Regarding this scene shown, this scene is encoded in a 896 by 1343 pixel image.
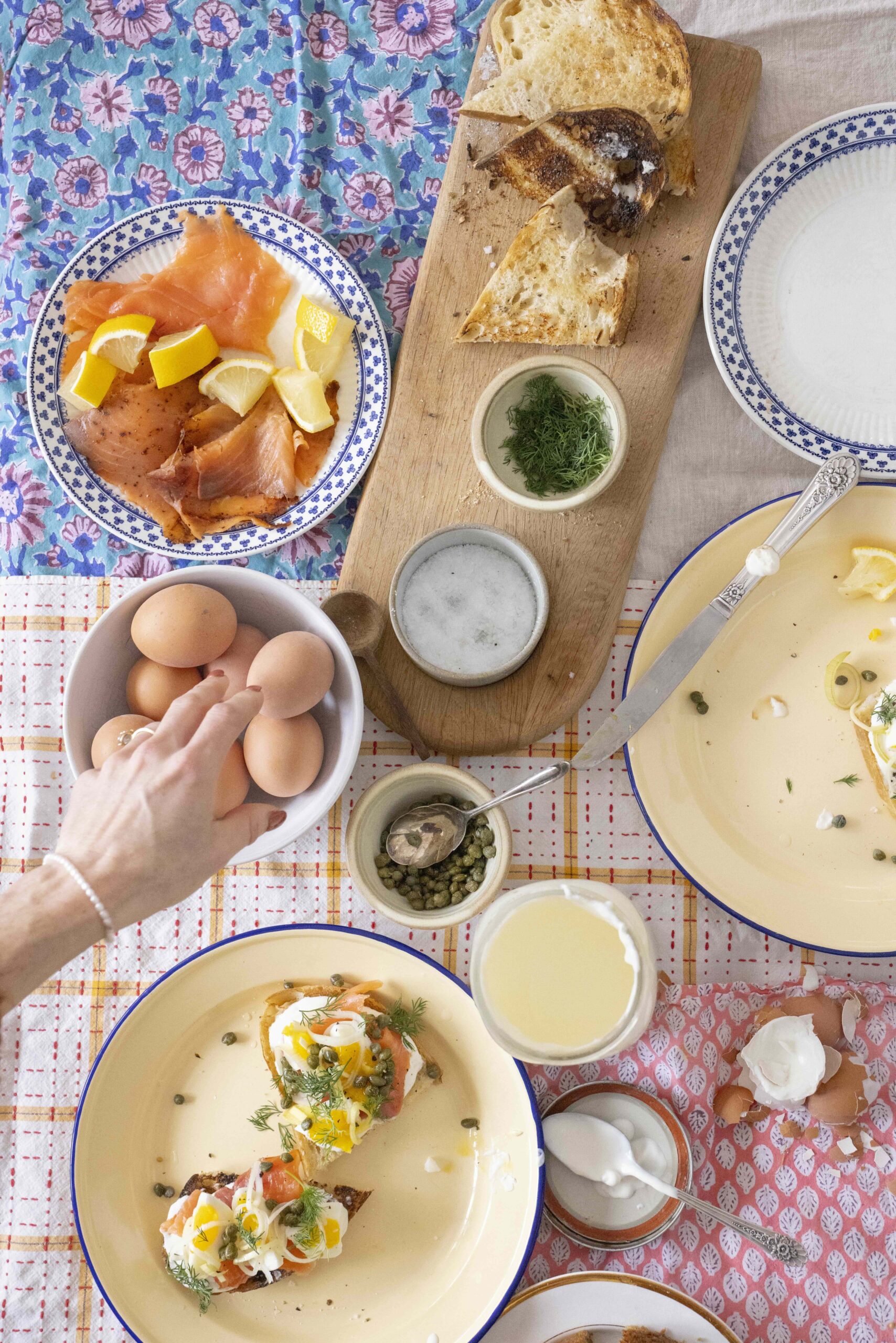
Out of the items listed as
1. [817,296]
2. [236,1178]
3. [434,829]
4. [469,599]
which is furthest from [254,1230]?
[817,296]

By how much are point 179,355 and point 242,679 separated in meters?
0.60

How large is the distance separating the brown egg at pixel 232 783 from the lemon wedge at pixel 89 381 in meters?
0.68

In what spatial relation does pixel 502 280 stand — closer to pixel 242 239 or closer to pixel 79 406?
pixel 242 239

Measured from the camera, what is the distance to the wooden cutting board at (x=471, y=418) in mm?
1662

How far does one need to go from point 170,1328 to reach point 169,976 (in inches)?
21.9

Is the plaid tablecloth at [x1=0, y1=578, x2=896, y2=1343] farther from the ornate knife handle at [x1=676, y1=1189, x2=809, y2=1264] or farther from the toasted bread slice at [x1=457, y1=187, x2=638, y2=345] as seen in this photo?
the toasted bread slice at [x1=457, y1=187, x2=638, y2=345]

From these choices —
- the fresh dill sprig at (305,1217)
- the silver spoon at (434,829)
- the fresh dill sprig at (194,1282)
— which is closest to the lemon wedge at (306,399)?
the silver spoon at (434,829)

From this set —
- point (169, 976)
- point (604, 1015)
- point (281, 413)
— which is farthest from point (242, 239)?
point (604, 1015)

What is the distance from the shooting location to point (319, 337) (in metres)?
1.66

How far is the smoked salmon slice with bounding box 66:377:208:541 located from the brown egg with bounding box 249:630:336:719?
40 cm

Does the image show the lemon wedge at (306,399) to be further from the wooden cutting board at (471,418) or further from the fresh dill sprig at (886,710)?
the fresh dill sprig at (886,710)

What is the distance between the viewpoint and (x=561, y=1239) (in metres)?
1.61

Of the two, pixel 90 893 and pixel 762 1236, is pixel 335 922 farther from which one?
pixel 762 1236

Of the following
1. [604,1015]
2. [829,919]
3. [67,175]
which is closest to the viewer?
[604,1015]
